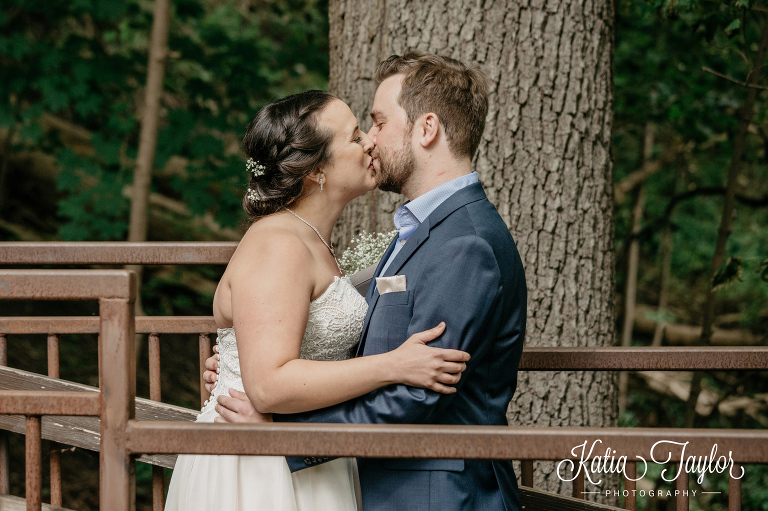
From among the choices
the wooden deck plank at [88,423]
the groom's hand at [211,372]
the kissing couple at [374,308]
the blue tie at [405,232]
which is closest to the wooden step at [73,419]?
the wooden deck plank at [88,423]

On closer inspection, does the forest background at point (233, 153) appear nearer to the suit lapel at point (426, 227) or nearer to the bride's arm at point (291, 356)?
the suit lapel at point (426, 227)

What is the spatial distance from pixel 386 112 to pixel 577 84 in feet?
4.88

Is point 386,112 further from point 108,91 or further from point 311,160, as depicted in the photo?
point 108,91

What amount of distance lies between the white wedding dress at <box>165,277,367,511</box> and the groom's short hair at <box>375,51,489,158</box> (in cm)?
60

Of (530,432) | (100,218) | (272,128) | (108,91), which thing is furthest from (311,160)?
(108,91)

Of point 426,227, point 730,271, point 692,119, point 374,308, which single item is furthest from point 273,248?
point 692,119

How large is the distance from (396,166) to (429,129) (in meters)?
0.16

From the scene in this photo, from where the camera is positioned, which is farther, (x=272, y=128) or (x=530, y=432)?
(x=272, y=128)

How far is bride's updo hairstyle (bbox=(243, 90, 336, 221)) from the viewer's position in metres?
2.28

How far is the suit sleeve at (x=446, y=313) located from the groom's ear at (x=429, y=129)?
44 centimetres

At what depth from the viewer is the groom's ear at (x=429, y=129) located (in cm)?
208

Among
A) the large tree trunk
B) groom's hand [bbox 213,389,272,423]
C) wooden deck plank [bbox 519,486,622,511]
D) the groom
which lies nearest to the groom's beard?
the groom

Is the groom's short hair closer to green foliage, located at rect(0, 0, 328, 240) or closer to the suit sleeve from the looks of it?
the suit sleeve

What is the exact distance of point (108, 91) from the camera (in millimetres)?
6418
